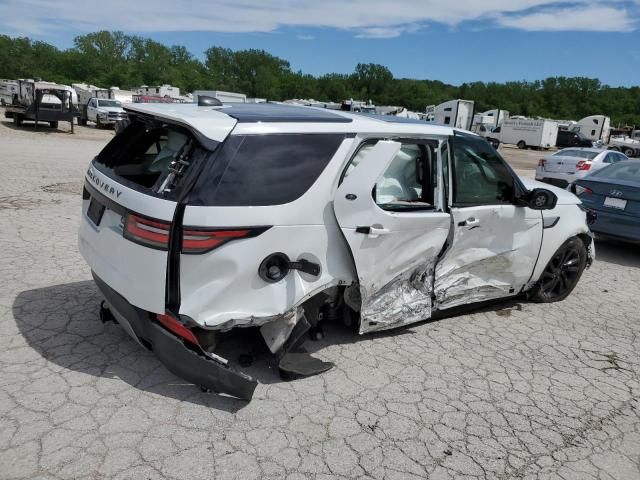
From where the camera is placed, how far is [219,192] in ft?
9.06

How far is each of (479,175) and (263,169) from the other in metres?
2.03

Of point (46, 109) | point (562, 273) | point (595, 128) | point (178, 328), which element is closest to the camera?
point (178, 328)

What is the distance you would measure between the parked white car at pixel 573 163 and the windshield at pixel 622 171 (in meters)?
7.62

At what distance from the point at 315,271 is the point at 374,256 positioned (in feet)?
1.54

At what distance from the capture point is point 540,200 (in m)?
4.25

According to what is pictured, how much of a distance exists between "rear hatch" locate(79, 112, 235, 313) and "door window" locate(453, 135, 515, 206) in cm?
192

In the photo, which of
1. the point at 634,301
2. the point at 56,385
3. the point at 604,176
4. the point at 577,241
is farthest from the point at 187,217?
the point at 604,176

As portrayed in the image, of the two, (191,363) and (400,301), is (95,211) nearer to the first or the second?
(191,363)

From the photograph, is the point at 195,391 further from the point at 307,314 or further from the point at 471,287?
the point at 471,287

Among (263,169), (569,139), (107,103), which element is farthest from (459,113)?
(263,169)

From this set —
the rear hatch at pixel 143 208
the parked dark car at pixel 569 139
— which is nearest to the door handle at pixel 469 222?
the rear hatch at pixel 143 208

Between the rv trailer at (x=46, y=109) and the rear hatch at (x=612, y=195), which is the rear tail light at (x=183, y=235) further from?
the rv trailer at (x=46, y=109)

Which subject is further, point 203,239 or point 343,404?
point 343,404

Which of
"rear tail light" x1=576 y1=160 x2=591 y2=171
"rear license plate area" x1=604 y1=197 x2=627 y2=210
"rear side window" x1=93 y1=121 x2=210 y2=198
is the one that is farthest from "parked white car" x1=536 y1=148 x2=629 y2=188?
"rear side window" x1=93 y1=121 x2=210 y2=198
